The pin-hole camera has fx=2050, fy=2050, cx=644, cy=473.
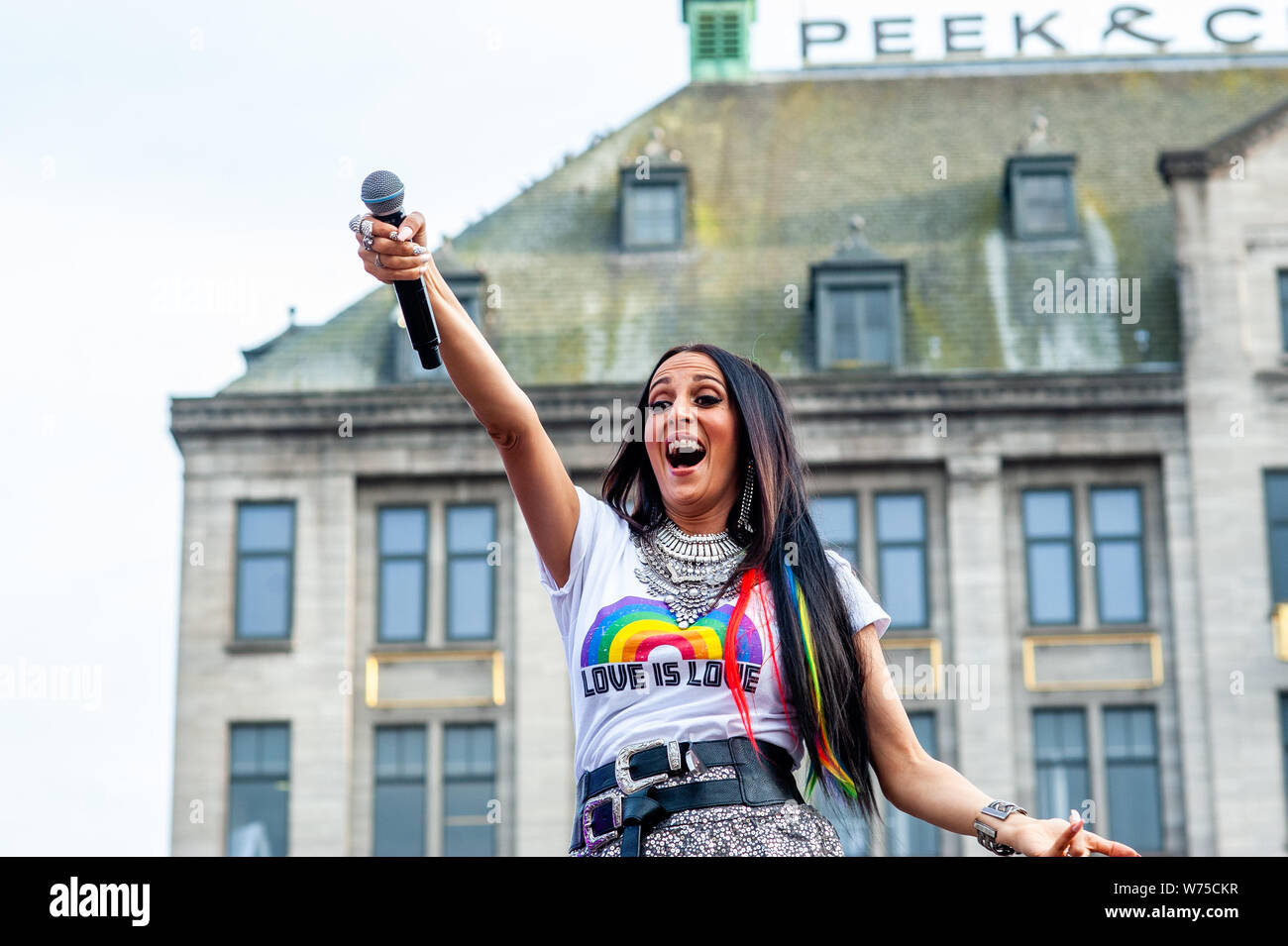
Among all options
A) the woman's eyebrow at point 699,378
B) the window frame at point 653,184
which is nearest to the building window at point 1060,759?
the window frame at point 653,184

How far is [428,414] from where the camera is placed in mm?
31109

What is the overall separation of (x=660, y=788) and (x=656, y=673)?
240mm

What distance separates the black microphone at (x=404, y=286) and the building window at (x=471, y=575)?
27003mm

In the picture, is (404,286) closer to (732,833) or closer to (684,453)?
(684,453)

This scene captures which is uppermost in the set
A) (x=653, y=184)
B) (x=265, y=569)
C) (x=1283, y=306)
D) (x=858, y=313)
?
(x=653, y=184)

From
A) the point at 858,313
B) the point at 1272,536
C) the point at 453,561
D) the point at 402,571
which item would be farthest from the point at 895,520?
the point at 402,571

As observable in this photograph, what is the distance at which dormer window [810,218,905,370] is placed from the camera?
32000 mm

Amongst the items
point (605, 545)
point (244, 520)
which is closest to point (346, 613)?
point (244, 520)

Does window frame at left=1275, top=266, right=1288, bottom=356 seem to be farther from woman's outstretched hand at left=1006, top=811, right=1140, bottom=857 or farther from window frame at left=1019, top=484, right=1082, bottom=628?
woman's outstretched hand at left=1006, top=811, right=1140, bottom=857

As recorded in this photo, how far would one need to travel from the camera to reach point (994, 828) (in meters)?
3.87

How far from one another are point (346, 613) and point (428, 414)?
325cm

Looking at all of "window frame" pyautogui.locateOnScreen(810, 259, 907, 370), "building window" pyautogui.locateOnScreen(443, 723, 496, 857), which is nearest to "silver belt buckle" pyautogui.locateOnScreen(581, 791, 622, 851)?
"building window" pyautogui.locateOnScreen(443, 723, 496, 857)

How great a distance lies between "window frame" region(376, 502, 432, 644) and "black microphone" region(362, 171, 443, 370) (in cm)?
2719

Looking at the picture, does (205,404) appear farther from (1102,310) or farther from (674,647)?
(674,647)
